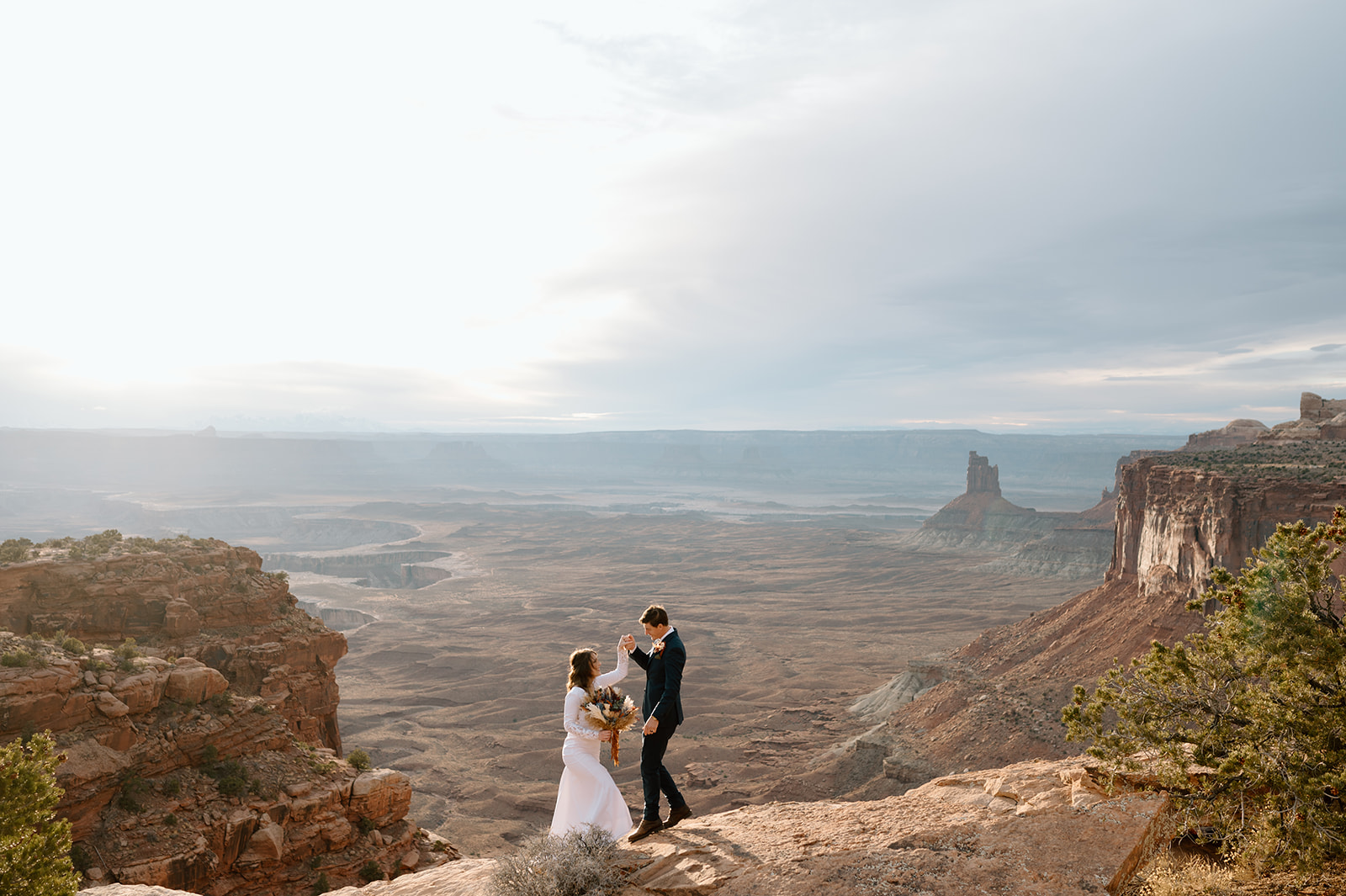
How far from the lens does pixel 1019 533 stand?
4395 inches

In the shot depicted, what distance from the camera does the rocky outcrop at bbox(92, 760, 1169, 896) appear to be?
579cm

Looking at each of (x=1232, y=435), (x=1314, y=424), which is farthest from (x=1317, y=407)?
(x=1232, y=435)

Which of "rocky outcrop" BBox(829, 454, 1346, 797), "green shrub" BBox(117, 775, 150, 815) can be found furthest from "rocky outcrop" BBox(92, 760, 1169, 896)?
"rocky outcrop" BBox(829, 454, 1346, 797)

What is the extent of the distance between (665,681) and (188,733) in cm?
1117

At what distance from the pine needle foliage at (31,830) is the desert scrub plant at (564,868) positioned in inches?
199

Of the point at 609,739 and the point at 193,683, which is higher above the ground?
the point at 609,739

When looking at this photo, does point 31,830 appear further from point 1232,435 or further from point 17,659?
point 1232,435

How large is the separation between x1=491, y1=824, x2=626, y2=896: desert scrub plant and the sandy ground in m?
22.5

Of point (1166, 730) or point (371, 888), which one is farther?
point (371, 888)

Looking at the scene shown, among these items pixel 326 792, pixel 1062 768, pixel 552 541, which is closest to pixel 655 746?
pixel 1062 768

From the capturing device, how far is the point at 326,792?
13.5 m

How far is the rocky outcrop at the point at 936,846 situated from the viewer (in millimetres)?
5789

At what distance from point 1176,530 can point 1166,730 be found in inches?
1115

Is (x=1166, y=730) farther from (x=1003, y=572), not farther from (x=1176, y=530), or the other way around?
(x=1003, y=572)
